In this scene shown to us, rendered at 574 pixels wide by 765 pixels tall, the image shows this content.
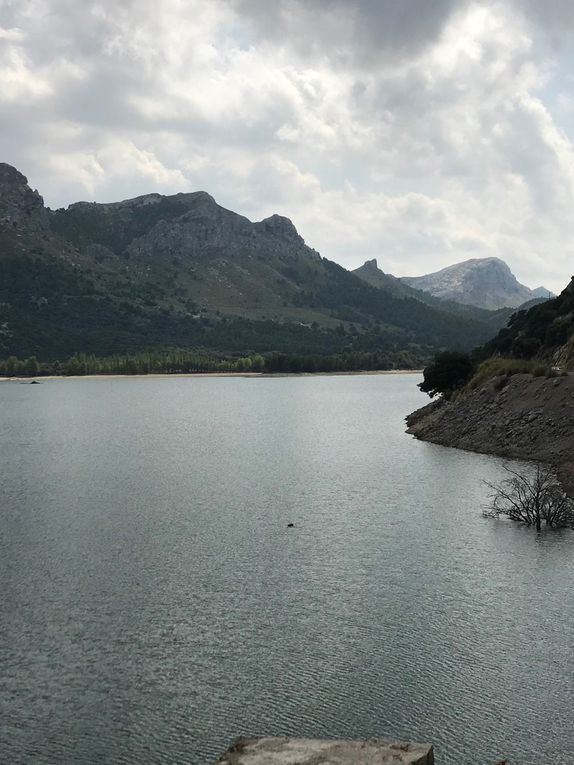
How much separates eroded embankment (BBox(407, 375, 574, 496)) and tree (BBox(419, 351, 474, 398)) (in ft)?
25.6

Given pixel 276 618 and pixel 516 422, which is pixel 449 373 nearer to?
pixel 516 422

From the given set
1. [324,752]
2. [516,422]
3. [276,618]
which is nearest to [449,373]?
[516,422]

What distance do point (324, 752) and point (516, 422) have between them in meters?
54.3

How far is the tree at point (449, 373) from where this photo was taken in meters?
90.8

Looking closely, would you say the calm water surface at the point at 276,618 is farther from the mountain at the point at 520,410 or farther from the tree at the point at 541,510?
the mountain at the point at 520,410

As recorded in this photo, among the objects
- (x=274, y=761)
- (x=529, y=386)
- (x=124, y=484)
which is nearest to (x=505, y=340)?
(x=529, y=386)

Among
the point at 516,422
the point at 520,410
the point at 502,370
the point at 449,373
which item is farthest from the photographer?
the point at 449,373

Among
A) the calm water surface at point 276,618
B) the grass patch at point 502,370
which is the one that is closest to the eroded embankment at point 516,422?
the grass patch at point 502,370

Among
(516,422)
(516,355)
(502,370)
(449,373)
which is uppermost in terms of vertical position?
(516,355)

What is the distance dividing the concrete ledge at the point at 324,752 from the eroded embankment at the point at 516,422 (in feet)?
114

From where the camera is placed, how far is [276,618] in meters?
Answer: 25.8

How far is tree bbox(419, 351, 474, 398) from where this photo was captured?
3575 inches

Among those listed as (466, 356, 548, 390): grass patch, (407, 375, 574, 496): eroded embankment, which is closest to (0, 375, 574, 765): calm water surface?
(407, 375, 574, 496): eroded embankment

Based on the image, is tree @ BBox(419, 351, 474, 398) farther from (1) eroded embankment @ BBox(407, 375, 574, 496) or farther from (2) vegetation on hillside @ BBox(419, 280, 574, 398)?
(1) eroded embankment @ BBox(407, 375, 574, 496)
